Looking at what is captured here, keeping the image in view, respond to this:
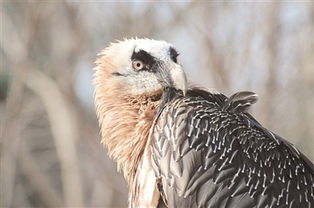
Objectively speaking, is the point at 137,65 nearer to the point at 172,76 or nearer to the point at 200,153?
the point at 172,76

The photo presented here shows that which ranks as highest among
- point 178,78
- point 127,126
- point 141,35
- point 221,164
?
point 141,35

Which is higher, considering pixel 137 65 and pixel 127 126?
pixel 137 65

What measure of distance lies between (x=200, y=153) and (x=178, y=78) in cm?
69

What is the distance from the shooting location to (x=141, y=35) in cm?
1274

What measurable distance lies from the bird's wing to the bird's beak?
218 mm

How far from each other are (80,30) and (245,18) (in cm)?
230

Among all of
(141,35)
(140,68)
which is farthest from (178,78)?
(141,35)

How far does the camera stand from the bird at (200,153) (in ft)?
21.2

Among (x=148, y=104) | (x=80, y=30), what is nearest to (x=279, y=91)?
(x=80, y=30)

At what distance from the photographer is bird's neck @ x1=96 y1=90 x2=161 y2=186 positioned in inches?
Answer: 275

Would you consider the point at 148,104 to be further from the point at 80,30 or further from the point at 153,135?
the point at 80,30

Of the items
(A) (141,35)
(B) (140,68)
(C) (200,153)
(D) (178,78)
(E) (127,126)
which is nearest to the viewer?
(C) (200,153)

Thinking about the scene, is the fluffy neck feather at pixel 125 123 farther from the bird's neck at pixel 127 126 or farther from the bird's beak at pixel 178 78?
the bird's beak at pixel 178 78

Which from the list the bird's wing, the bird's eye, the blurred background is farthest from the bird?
the blurred background
